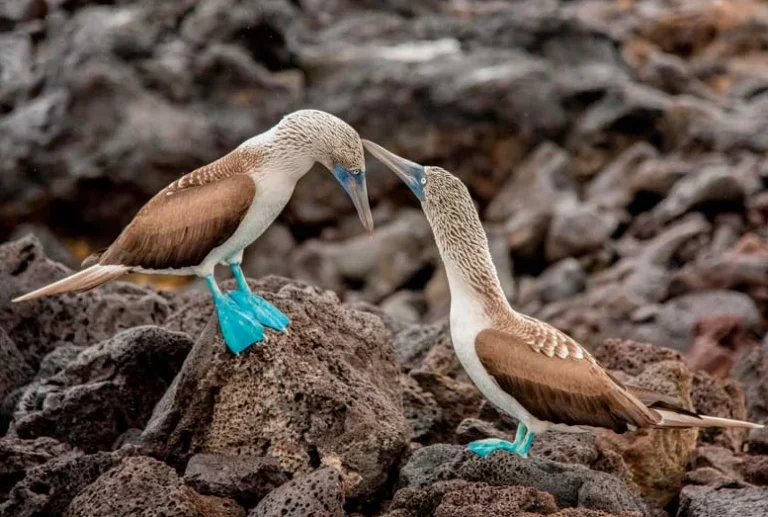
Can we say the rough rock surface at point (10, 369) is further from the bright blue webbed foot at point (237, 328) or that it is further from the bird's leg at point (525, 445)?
the bird's leg at point (525, 445)

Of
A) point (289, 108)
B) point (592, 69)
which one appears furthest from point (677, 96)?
point (289, 108)

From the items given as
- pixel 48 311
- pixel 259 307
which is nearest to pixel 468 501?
pixel 259 307

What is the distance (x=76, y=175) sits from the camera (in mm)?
29219

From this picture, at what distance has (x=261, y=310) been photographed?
8203mm

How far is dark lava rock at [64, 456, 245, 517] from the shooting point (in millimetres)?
7242

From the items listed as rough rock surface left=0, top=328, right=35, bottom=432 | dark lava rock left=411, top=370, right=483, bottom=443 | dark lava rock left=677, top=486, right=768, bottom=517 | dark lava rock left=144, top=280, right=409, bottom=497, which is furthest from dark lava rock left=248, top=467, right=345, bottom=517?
rough rock surface left=0, top=328, right=35, bottom=432

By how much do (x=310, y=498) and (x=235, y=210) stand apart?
1.99 m

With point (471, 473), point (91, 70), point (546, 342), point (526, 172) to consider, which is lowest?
point (526, 172)

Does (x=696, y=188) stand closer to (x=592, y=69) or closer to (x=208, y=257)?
(x=592, y=69)

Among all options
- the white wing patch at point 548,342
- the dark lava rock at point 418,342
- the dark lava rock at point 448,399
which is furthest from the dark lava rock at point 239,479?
the dark lava rock at point 418,342

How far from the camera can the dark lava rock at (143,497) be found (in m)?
7.24

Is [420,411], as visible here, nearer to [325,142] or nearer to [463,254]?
[463,254]

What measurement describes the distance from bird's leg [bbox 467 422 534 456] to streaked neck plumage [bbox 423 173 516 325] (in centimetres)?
75

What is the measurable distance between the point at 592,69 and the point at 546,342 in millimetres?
28624
